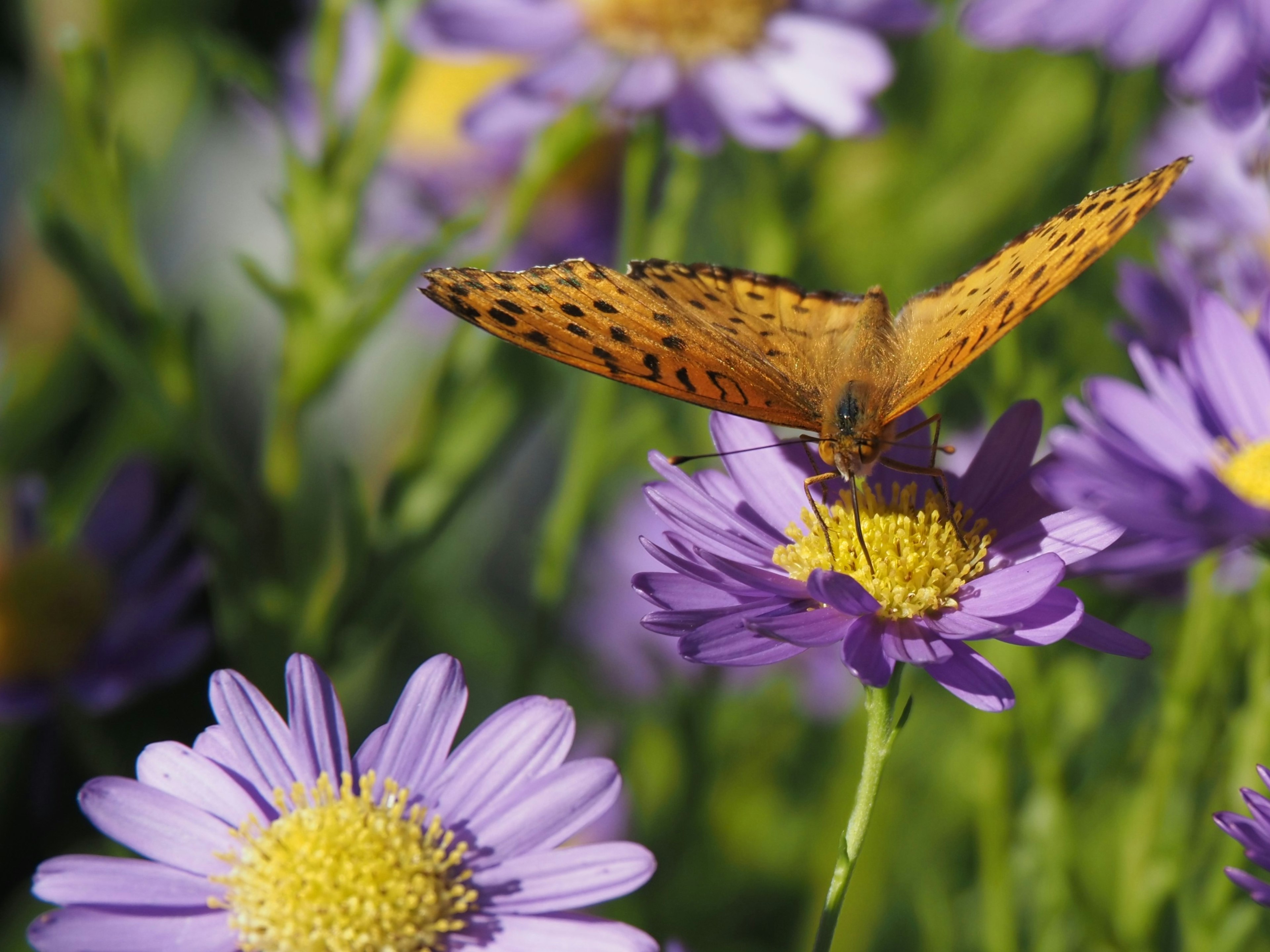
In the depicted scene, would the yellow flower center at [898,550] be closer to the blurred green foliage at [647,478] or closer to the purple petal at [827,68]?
the blurred green foliage at [647,478]

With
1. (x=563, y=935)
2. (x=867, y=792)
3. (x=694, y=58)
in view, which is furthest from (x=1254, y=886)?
(x=694, y=58)

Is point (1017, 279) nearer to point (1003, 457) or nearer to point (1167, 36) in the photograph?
point (1003, 457)

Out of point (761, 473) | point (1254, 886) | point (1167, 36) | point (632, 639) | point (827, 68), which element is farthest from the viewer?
point (632, 639)

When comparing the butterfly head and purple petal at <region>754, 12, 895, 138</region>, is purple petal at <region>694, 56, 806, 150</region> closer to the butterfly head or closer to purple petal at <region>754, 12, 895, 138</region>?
purple petal at <region>754, 12, 895, 138</region>

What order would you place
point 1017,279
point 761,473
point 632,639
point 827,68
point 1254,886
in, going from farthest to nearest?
1. point 632,639
2. point 827,68
3. point 761,473
4. point 1017,279
5. point 1254,886

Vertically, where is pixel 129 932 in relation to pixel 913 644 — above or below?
below

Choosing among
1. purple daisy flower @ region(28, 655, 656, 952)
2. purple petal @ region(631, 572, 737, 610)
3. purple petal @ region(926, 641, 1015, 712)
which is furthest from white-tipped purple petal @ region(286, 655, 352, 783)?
purple petal @ region(926, 641, 1015, 712)

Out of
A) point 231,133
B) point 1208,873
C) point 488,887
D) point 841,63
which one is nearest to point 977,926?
point 1208,873


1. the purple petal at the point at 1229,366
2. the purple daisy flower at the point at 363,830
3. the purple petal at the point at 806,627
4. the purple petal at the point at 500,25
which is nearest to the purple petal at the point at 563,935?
the purple daisy flower at the point at 363,830
